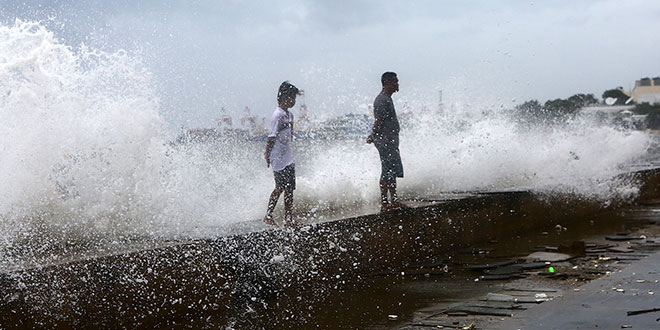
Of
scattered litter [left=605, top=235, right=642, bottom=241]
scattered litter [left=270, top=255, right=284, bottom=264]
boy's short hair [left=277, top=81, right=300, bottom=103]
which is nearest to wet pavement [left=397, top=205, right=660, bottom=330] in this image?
scattered litter [left=605, top=235, right=642, bottom=241]

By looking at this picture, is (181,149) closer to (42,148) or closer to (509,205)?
(42,148)

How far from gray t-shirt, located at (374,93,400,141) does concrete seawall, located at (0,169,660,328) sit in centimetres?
91

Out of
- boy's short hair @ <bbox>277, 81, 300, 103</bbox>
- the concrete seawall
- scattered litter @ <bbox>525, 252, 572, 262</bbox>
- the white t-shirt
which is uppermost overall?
boy's short hair @ <bbox>277, 81, 300, 103</bbox>

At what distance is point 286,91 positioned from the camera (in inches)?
327

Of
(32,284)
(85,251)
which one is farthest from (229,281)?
(32,284)

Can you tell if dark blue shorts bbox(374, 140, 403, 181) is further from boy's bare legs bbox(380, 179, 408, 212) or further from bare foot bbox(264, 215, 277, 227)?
bare foot bbox(264, 215, 277, 227)

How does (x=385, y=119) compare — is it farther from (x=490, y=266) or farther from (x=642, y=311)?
(x=642, y=311)

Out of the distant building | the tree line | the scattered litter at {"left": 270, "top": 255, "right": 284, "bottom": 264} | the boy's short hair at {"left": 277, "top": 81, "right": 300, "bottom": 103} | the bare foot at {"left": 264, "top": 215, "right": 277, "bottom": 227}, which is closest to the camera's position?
the scattered litter at {"left": 270, "top": 255, "right": 284, "bottom": 264}

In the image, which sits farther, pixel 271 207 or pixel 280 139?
pixel 280 139

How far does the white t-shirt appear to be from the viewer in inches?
328

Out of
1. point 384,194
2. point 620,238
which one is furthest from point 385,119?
point 620,238

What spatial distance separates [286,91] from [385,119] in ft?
4.43

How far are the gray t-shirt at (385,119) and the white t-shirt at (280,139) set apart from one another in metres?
1.18

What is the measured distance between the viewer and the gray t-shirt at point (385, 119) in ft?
30.0
